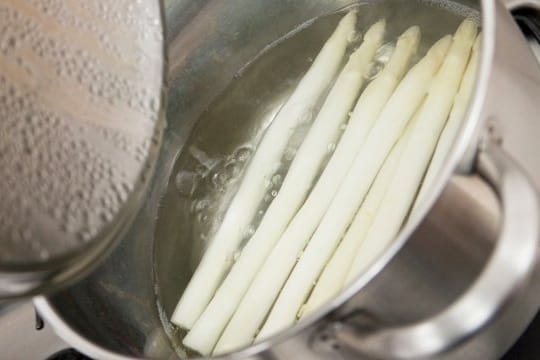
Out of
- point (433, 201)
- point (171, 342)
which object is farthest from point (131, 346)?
point (433, 201)

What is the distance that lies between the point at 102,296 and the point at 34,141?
22 centimetres

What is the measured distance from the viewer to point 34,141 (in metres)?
0.45

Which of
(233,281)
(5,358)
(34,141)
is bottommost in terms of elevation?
(5,358)

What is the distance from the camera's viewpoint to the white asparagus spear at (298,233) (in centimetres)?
60

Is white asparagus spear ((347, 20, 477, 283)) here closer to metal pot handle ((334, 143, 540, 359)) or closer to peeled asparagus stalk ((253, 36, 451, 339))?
peeled asparagus stalk ((253, 36, 451, 339))

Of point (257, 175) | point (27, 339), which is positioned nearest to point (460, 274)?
point (257, 175)

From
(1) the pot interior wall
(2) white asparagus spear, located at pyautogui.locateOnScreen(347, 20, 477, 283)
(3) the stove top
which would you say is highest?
(2) white asparagus spear, located at pyautogui.locateOnScreen(347, 20, 477, 283)

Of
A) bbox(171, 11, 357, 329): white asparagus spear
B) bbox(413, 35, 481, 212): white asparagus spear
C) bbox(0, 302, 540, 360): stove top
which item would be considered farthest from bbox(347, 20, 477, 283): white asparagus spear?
bbox(0, 302, 540, 360): stove top

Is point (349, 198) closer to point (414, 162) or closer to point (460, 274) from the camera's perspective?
point (414, 162)

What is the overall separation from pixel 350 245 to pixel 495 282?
22 centimetres

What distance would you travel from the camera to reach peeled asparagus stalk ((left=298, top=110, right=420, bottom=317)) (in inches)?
22.0

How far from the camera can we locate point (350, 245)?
57 centimetres

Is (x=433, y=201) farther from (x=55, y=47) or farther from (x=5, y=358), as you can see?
(x=5, y=358)

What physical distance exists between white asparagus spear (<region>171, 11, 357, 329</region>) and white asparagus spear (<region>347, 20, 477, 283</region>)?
0.14 metres
